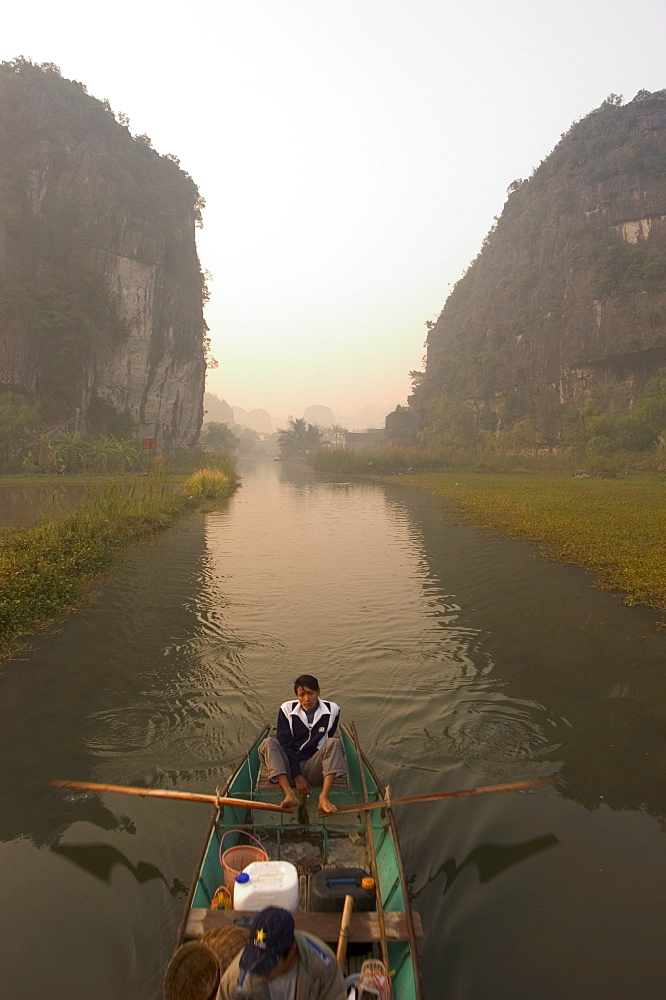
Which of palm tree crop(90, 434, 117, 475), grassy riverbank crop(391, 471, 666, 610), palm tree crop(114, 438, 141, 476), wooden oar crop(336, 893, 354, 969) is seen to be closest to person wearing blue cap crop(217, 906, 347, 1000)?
wooden oar crop(336, 893, 354, 969)

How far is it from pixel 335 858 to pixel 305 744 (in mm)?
1077

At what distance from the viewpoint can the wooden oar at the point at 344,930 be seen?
2.96 meters

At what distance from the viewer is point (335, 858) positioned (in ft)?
13.6

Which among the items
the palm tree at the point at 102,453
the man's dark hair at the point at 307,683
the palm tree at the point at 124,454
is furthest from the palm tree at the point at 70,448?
the man's dark hair at the point at 307,683

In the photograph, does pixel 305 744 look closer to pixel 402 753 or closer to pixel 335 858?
pixel 335 858

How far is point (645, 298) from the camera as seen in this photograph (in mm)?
50375

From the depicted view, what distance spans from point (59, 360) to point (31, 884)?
45.5 m

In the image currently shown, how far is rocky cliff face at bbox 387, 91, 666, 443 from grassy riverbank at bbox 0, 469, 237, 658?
48.2 metres

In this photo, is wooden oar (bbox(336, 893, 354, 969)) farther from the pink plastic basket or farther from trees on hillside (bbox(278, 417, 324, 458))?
trees on hillside (bbox(278, 417, 324, 458))

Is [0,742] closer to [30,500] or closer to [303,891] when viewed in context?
[303,891]

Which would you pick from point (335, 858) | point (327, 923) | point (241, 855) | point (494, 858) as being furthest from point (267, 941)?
point (494, 858)

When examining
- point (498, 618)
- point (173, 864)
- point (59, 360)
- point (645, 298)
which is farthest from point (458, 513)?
point (645, 298)

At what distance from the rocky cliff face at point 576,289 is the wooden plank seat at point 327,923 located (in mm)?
55935

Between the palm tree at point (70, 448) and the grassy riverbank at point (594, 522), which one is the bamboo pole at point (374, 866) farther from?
the palm tree at point (70, 448)
